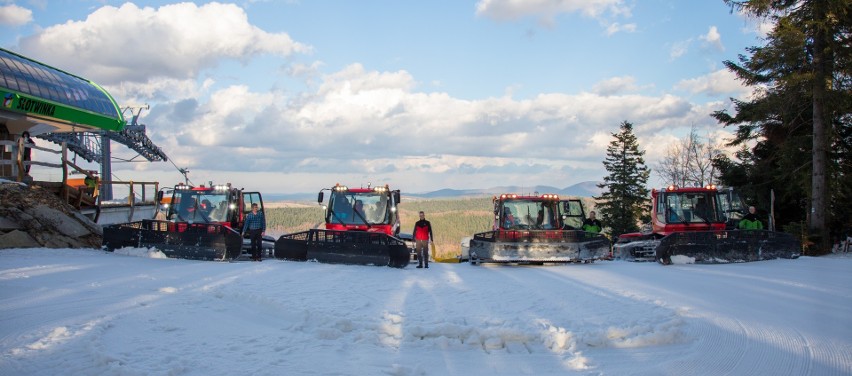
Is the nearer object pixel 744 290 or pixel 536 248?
pixel 744 290

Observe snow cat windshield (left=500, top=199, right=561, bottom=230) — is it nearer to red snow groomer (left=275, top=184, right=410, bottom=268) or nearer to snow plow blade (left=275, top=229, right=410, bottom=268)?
red snow groomer (left=275, top=184, right=410, bottom=268)

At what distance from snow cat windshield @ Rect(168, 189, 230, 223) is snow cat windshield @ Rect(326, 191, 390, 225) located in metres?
3.30

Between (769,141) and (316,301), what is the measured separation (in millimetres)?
27589

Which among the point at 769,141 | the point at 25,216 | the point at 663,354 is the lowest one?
the point at 663,354

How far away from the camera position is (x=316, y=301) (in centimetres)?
891

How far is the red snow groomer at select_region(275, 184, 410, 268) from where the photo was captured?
15023 mm

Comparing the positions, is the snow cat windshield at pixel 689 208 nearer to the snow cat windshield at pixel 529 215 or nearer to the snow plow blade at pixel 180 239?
the snow cat windshield at pixel 529 215

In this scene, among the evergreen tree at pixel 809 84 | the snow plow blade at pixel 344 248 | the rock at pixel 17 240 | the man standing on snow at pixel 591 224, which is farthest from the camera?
the evergreen tree at pixel 809 84

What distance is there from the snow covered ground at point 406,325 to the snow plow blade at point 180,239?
10.5 ft

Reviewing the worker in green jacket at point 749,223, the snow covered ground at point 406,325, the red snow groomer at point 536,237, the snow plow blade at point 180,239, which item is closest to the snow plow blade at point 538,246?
the red snow groomer at point 536,237

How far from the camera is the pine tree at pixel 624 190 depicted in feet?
151

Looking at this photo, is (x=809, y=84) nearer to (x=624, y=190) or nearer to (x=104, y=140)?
(x=624, y=190)

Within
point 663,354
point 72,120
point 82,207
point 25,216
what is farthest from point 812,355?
point 72,120

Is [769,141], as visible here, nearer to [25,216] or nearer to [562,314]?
[562,314]
